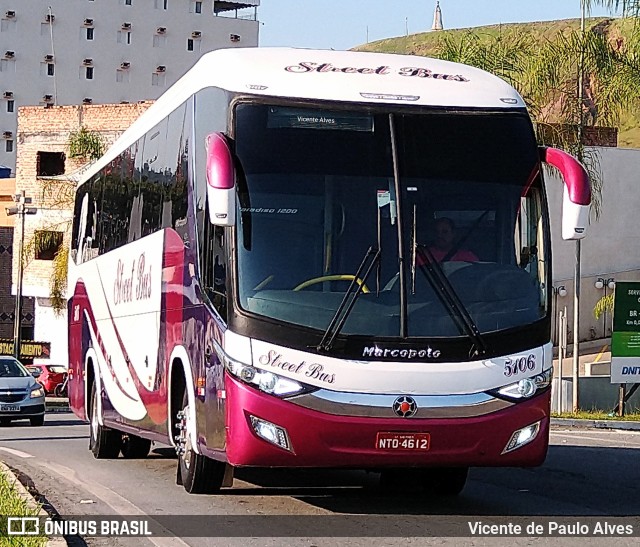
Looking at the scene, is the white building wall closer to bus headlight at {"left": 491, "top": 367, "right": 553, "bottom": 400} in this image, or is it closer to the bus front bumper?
A: the bus front bumper

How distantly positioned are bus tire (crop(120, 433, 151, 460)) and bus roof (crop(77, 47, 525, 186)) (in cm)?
731

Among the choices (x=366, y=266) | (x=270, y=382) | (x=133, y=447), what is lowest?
(x=133, y=447)

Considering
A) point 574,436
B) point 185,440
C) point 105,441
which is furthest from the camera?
point 574,436

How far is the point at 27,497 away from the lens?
11.1m

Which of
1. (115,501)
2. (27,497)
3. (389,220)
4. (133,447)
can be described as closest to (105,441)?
(133,447)

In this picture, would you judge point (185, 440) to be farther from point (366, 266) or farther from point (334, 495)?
point (366, 266)

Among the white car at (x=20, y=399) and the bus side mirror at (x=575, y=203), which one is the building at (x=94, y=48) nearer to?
the white car at (x=20, y=399)

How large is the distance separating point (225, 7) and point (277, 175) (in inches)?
4239

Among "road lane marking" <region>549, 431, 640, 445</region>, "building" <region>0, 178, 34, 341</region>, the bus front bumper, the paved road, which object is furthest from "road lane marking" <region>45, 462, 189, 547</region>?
"building" <region>0, 178, 34, 341</region>

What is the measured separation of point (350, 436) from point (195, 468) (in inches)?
93.2

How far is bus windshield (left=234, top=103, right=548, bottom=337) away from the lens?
9.99m

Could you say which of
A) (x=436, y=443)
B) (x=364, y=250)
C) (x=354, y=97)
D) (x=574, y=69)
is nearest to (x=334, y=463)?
(x=436, y=443)

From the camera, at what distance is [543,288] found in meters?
10.4

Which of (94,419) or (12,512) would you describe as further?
(94,419)
